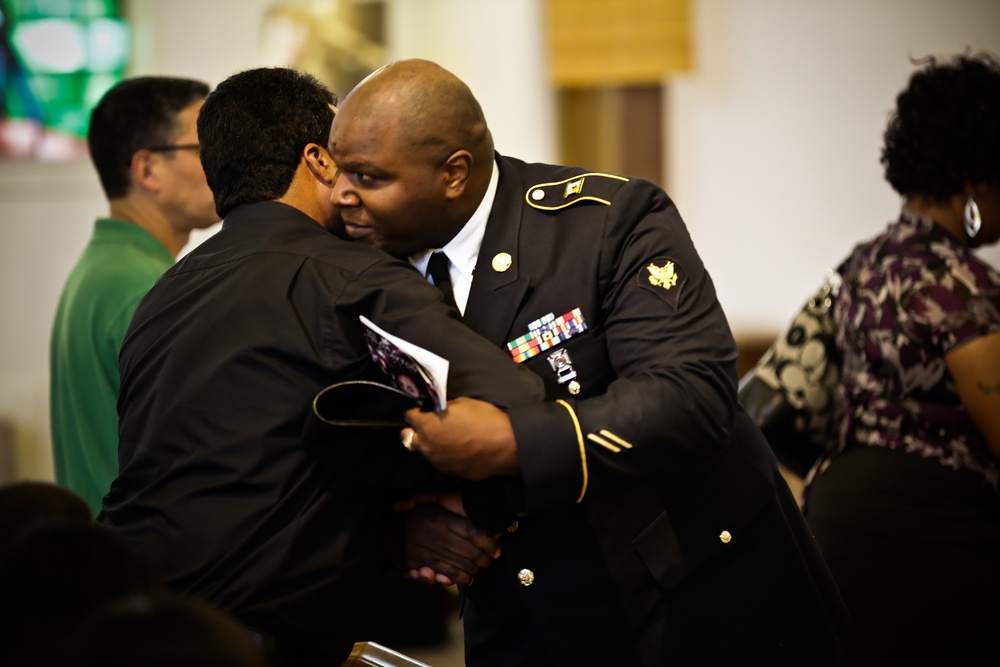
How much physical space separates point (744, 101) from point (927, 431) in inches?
132

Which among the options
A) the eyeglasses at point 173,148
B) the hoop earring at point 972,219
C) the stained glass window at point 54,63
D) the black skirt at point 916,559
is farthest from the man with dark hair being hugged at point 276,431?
the stained glass window at point 54,63

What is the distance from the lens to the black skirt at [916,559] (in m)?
2.21

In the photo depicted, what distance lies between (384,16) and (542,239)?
403 centimetres

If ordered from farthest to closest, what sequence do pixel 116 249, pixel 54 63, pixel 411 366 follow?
pixel 54 63 → pixel 116 249 → pixel 411 366

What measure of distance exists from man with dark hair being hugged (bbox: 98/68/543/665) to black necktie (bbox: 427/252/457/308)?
0.40ft

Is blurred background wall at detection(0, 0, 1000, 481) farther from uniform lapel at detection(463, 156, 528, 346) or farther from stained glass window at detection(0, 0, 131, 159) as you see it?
uniform lapel at detection(463, 156, 528, 346)

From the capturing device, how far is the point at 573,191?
5.47ft

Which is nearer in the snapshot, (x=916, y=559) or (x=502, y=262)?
(x=502, y=262)

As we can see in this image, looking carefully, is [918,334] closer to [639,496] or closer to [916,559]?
[916,559]

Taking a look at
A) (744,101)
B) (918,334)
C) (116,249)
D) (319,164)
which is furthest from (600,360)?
(744,101)

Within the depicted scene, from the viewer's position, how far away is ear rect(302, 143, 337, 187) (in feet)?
5.51

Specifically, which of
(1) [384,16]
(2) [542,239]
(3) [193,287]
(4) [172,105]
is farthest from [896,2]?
(3) [193,287]

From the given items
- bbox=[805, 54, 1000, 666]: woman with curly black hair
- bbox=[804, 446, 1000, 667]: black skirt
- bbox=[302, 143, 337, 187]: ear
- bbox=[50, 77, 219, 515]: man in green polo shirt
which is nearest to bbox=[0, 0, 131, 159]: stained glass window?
bbox=[50, 77, 219, 515]: man in green polo shirt

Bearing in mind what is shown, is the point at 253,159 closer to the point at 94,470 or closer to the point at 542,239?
the point at 542,239
